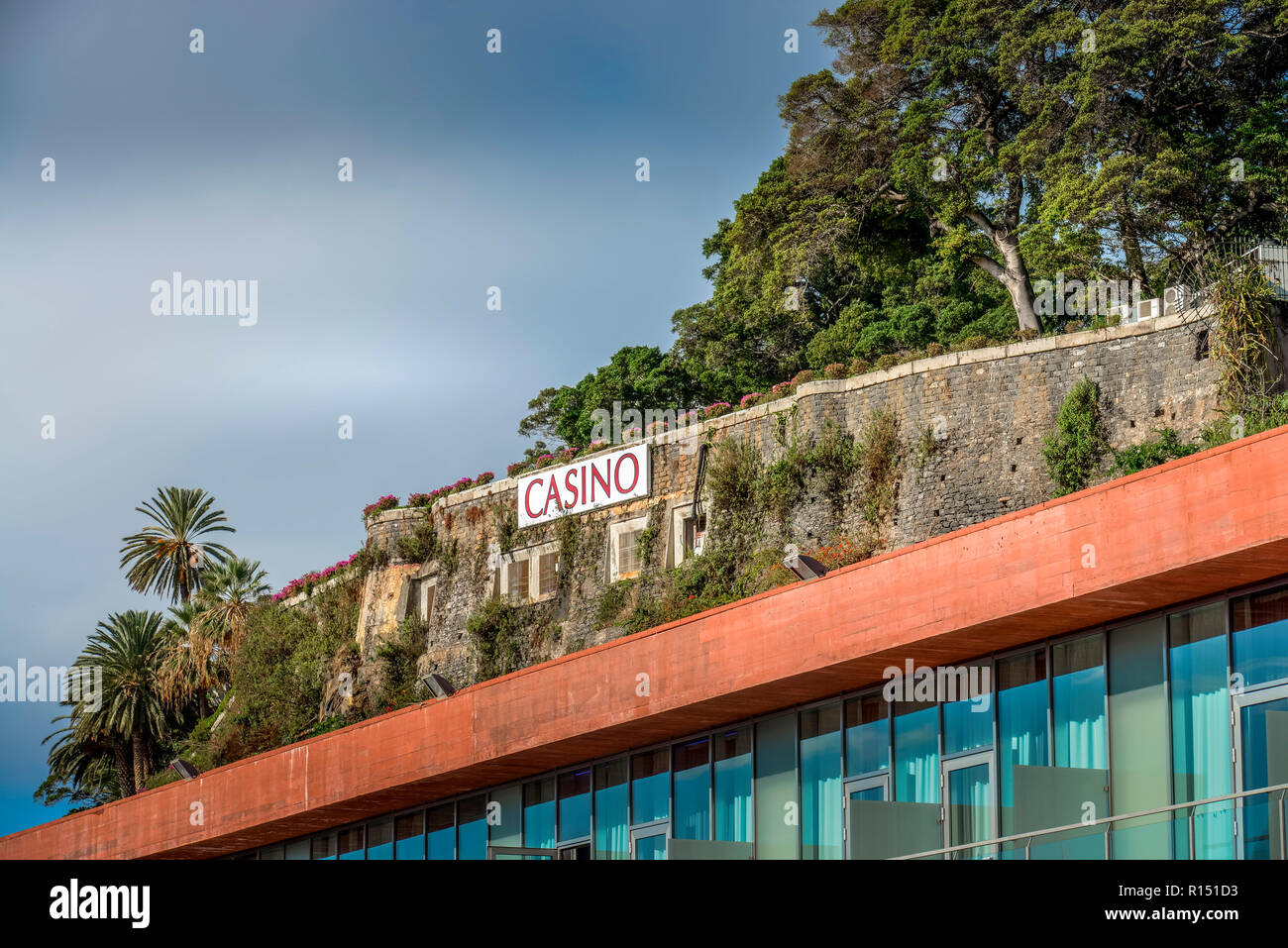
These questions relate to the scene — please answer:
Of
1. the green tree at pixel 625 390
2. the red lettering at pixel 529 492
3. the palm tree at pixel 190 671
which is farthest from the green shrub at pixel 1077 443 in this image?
the palm tree at pixel 190 671

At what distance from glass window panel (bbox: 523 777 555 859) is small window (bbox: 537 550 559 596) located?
18.1 metres

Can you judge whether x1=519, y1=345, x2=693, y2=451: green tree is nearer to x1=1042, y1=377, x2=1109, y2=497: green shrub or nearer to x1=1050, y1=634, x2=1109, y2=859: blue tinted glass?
x1=1042, y1=377, x2=1109, y2=497: green shrub

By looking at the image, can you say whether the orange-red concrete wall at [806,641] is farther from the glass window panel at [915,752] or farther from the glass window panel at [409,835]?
the glass window panel at [915,752]

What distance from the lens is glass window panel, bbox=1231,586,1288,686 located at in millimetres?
15719

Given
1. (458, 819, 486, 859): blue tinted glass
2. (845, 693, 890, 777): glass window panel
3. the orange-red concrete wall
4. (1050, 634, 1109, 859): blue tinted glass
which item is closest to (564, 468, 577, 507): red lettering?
the orange-red concrete wall

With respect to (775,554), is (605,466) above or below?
above

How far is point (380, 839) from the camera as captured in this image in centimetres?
2667

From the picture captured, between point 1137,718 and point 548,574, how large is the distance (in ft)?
87.1

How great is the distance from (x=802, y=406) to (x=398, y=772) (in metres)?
15.4

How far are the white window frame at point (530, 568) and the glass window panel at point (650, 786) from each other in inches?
770

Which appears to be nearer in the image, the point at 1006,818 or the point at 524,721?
the point at 1006,818
